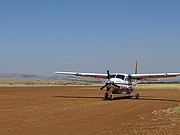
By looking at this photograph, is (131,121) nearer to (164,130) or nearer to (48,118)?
(164,130)

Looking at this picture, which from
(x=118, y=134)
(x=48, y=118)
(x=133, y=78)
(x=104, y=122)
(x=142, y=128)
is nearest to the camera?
(x=118, y=134)

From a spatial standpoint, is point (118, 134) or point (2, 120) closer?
point (118, 134)

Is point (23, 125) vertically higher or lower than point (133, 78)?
lower

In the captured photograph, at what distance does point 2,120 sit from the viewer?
463 inches

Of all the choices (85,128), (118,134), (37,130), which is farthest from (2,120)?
(118,134)

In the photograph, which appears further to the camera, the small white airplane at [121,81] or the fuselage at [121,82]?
the fuselage at [121,82]

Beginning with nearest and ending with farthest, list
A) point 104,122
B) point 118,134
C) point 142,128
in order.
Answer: point 118,134 < point 142,128 < point 104,122

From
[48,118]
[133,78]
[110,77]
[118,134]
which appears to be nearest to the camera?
[118,134]

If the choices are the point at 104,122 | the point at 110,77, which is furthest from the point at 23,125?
the point at 110,77

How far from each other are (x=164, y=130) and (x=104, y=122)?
9.09ft

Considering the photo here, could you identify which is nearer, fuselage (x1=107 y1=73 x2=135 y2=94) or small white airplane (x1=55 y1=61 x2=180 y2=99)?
small white airplane (x1=55 y1=61 x2=180 y2=99)

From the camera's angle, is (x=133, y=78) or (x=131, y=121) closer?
(x=131, y=121)

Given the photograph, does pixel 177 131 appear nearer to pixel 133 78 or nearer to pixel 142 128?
pixel 142 128

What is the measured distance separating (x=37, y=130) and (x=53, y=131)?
61 centimetres
